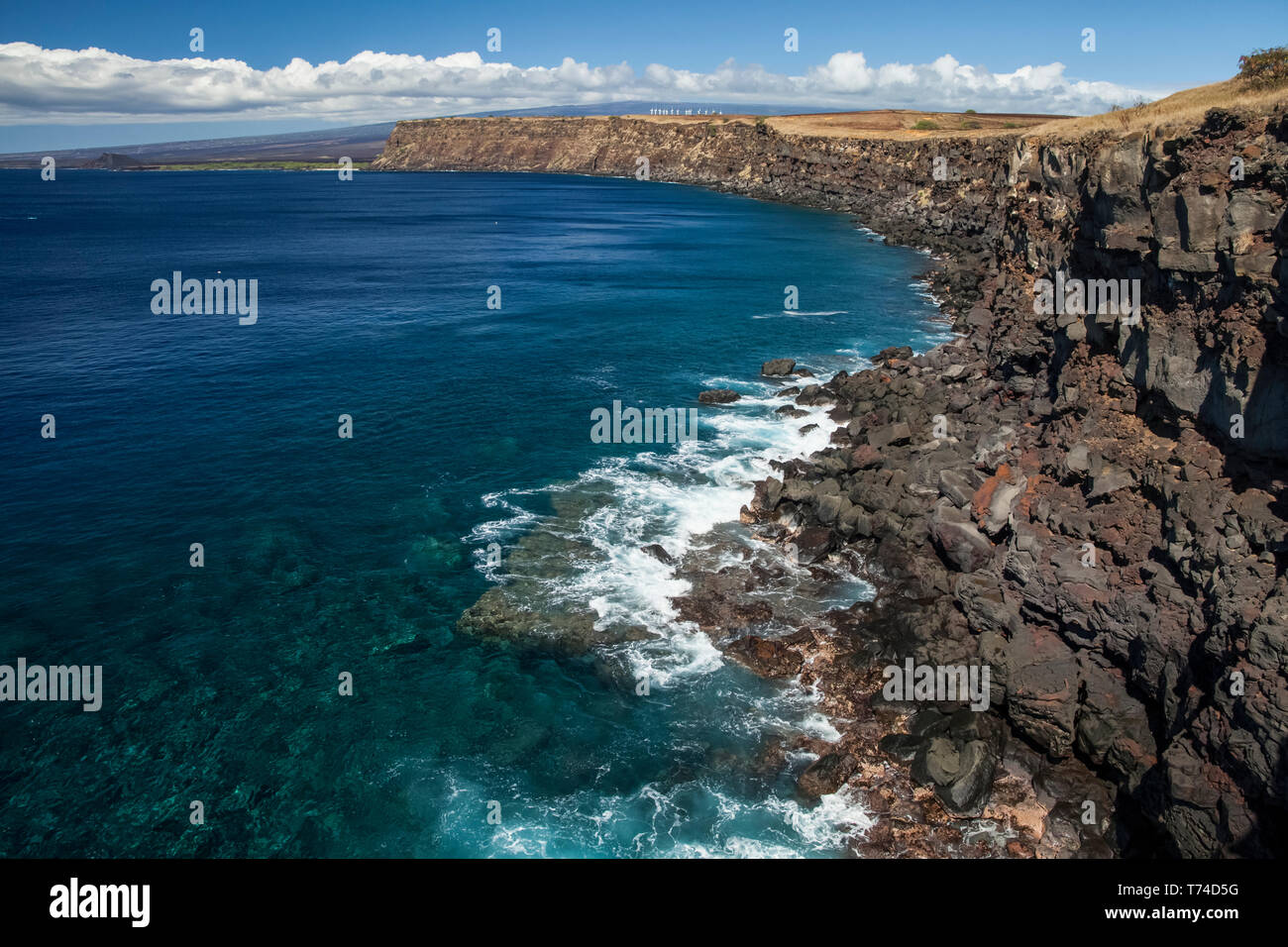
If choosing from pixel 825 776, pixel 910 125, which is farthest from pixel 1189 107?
pixel 910 125

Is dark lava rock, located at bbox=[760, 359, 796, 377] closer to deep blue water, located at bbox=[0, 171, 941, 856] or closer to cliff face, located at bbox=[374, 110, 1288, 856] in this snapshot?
deep blue water, located at bbox=[0, 171, 941, 856]

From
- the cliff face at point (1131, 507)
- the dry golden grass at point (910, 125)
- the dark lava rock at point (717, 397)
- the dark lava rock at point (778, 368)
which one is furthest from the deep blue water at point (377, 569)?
the dry golden grass at point (910, 125)

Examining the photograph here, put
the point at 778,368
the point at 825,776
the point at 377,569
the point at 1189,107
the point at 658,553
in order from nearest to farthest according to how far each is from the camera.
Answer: the point at 825,776 < the point at 1189,107 < the point at 377,569 < the point at 658,553 < the point at 778,368

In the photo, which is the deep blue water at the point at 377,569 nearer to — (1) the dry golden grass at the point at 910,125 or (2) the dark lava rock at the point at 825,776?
(2) the dark lava rock at the point at 825,776

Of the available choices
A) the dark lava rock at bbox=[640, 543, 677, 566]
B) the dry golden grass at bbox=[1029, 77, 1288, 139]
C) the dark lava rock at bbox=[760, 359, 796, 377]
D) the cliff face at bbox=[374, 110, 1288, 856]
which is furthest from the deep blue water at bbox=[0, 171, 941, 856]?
the dry golden grass at bbox=[1029, 77, 1288, 139]

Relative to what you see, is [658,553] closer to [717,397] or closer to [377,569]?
[377,569]
